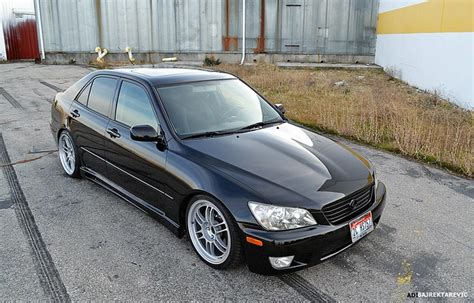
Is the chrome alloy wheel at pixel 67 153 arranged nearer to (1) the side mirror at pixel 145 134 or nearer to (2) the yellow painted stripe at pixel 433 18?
(1) the side mirror at pixel 145 134

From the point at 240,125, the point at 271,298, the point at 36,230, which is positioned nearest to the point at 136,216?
the point at 36,230

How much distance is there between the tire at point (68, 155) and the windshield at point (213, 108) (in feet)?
5.82

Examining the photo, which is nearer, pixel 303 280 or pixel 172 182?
pixel 303 280

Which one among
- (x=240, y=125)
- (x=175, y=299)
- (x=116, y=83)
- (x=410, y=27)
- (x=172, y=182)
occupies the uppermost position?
(x=410, y=27)

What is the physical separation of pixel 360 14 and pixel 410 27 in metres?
6.35

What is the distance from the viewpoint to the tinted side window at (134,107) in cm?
370

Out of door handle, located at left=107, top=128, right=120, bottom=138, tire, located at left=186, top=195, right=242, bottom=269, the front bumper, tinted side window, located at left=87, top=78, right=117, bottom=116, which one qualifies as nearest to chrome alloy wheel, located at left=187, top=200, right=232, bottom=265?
tire, located at left=186, top=195, right=242, bottom=269

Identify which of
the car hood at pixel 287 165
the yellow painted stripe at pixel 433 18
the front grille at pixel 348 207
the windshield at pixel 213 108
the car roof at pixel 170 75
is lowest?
the front grille at pixel 348 207

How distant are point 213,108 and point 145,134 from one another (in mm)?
790

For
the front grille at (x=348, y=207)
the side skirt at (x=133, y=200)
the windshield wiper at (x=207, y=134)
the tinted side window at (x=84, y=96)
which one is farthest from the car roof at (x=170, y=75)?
the front grille at (x=348, y=207)

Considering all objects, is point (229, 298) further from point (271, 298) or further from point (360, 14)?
point (360, 14)

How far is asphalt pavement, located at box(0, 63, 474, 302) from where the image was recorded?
2795 millimetres

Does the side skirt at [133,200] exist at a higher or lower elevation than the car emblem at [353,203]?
lower

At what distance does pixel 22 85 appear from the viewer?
13.7 meters
